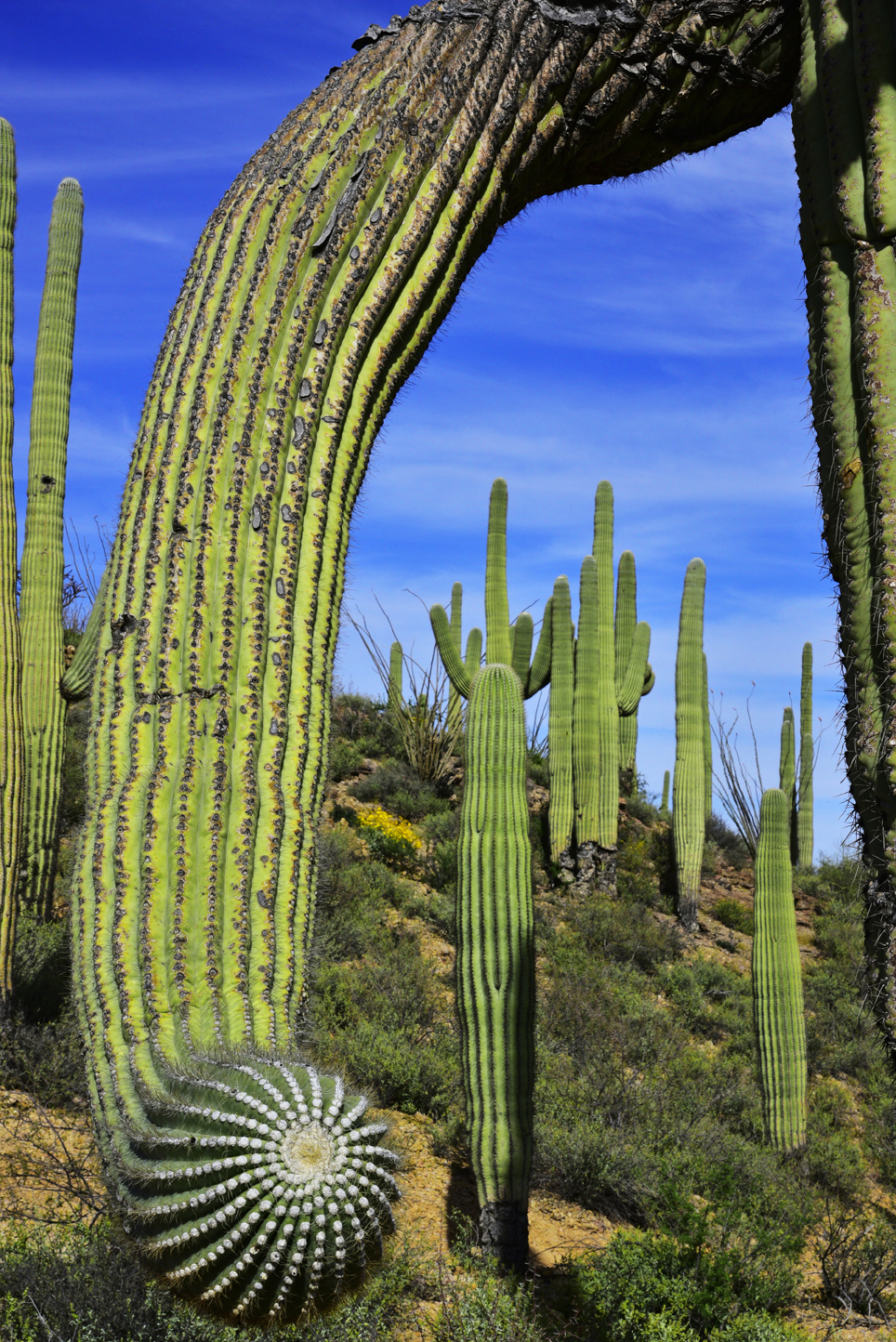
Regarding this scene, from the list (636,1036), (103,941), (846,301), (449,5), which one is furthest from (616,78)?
(636,1036)

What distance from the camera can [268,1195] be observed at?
1446 mm

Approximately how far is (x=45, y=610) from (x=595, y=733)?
327 inches

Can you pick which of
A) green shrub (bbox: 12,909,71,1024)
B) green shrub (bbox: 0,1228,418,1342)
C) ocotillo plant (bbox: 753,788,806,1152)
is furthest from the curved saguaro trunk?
ocotillo plant (bbox: 753,788,806,1152)

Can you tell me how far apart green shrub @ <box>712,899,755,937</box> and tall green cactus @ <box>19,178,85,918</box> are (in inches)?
442

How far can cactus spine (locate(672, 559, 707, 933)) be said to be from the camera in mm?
14688

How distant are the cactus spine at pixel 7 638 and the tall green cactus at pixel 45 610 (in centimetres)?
53

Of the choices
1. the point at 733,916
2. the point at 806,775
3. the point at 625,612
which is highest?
the point at 625,612

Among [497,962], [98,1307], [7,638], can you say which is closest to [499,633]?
[7,638]

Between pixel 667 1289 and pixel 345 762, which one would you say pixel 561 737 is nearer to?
pixel 345 762

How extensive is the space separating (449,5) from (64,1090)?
642 centimetres

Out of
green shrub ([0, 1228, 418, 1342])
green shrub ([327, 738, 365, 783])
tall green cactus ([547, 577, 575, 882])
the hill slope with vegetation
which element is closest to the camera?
green shrub ([0, 1228, 418, 1342])

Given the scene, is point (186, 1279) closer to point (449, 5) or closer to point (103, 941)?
point (103, 941)

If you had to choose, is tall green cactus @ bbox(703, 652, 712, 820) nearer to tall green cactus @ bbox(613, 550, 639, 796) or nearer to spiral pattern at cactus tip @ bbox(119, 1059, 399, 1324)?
tall green cactus @ bbox(613, 550, 639, 796)

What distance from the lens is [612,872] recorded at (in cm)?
1416
